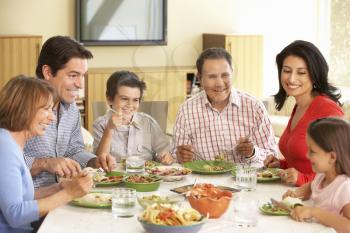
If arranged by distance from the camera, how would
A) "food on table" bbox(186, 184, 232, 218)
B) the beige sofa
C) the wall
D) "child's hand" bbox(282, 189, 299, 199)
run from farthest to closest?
the wall
the beige sofa
"child's hand" bbox(282, 189, 299, 199)
"food on table" bbox(186, 184, 232, 218)

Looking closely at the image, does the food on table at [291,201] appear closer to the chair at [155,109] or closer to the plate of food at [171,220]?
the plate of food at [171,220]

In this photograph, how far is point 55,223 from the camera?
2.33 metres

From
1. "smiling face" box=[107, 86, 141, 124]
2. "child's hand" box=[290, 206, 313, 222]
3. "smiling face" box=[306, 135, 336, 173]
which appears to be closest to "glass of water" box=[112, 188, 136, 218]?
"child's hand" box=[290, 206, 313, 222]

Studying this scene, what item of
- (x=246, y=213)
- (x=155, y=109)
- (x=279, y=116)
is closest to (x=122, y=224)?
(x=246, y=213)

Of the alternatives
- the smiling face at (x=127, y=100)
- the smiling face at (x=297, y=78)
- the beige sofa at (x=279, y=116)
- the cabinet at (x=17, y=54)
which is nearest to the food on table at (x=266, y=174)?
the smiling face at (x=297, y=78)

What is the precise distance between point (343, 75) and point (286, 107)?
0.98m

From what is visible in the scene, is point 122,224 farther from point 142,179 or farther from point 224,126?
point 224,126

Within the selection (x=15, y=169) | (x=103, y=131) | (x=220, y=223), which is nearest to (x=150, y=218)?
(x=220, y=223)

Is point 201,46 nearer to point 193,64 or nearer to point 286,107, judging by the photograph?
point 193,64

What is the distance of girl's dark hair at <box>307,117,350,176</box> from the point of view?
2445 millimetres

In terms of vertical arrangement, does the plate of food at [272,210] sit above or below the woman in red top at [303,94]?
below

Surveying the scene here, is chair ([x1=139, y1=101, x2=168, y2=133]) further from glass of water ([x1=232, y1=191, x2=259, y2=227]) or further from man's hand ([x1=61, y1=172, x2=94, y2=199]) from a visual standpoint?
glass of water ([x1=232, y1=191, x2=259, y2=227])

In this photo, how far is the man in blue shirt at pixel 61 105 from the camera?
3123 mm

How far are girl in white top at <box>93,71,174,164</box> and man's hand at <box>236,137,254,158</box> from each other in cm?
42
